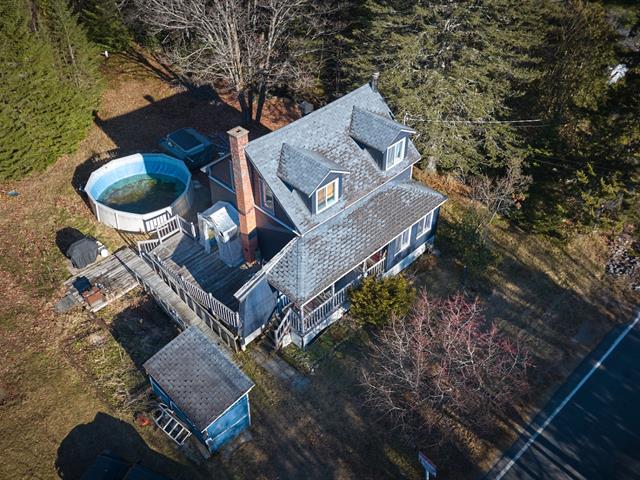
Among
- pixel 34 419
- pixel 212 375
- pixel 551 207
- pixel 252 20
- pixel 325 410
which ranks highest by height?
pixel 252 20

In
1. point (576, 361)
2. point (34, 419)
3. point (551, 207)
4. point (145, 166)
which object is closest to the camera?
point (34, 419)

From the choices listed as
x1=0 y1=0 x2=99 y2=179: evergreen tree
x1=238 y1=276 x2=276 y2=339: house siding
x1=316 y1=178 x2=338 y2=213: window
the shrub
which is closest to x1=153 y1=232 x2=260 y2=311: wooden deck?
x1=238 y1=276 x2=276 y2=339: house siding

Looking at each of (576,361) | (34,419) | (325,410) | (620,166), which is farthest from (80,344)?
(620,166)

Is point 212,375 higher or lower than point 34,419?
higher

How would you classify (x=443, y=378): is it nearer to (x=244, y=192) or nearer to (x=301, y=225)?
(x=301, y=225)

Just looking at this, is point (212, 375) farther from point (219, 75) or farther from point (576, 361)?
point (219, 75)

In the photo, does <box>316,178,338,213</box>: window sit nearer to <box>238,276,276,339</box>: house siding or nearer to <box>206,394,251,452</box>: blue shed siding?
<box>238,276,276,339</box>: house siding
